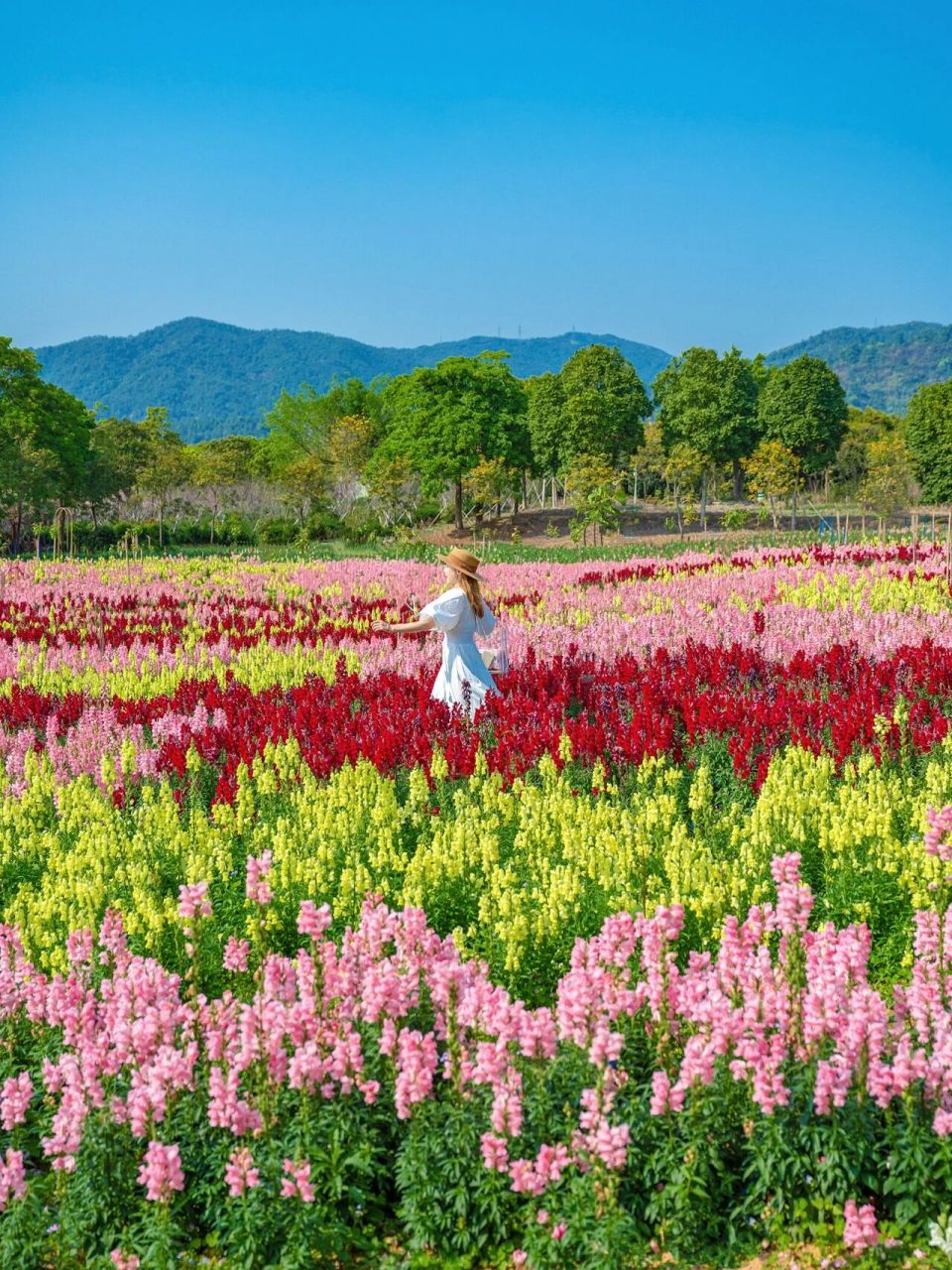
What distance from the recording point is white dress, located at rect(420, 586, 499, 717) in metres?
9.42

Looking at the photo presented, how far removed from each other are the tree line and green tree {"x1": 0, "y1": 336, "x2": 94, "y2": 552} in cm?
10

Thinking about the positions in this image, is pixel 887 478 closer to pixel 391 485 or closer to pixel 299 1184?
pixel 391 485

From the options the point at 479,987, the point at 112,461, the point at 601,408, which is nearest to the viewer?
the point at 479,987

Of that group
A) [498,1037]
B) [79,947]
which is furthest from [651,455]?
[498,1037]

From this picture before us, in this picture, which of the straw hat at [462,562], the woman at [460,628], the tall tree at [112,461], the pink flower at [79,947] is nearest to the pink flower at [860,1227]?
the pink flower at [79,947]

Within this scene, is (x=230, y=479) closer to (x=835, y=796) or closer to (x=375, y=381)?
(x=375, y=381)

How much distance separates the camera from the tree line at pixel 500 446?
49750 millimetres

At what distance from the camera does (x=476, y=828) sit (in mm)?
6180

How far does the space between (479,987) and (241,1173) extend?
2.98 ft

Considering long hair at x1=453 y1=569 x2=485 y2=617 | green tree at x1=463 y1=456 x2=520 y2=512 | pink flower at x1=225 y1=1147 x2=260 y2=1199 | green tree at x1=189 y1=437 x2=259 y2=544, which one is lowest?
pink flower at x1=225 y1=1147 x2=260 y2=1199

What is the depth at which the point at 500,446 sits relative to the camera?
5428cm

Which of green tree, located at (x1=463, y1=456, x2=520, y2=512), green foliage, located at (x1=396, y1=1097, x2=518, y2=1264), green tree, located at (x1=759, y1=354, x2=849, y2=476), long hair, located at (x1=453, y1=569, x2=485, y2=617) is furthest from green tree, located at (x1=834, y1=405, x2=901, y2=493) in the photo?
green foliage, located at (x1=396, y1=1097, x2=518, y2=1264)

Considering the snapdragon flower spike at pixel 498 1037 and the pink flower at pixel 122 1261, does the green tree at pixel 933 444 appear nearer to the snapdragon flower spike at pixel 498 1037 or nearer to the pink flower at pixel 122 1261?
the snapdragon flower spike at pixel 498 1037

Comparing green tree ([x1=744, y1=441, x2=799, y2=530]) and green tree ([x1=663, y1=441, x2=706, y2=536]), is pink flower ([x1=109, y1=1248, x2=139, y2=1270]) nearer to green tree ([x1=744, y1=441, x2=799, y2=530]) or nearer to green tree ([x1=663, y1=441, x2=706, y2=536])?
green tree ([x1=744, y1=441, x2=799, y2=530])
